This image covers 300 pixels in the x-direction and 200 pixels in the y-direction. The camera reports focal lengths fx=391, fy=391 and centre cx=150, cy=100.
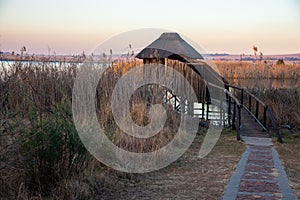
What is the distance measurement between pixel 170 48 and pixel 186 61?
2.49 feet

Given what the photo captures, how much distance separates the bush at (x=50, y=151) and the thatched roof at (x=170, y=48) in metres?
7.40

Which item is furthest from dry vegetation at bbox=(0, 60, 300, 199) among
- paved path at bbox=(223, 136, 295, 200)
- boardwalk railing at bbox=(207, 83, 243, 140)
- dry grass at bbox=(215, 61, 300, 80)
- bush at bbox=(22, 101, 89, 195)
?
dry grass at bbox=(215, 61, 300, 80)

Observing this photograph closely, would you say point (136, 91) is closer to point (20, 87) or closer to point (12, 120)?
point (20, 87)

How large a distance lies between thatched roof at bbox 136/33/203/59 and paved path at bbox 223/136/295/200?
217 inches

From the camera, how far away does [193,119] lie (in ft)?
30.9

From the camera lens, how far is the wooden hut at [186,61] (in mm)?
11391

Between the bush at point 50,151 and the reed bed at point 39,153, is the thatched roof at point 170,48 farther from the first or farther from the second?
the bush at point 50,151

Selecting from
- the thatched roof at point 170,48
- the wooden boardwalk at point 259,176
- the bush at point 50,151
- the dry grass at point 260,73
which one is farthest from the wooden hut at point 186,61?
the bush at point 50,151

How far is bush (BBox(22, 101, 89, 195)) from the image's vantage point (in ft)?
12.9

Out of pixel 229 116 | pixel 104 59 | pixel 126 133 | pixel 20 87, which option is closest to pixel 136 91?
pixel 104 59

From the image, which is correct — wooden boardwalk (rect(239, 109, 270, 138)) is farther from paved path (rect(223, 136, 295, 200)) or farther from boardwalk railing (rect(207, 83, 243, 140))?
paved path (rect(223, 136, 295, 200))

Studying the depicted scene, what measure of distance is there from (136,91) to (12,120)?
12.2 feet

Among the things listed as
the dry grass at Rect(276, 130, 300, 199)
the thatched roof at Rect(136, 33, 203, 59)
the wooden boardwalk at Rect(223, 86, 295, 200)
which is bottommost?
the dry grass at Rect(276, 130, 300, 199)

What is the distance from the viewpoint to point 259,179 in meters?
4.79
